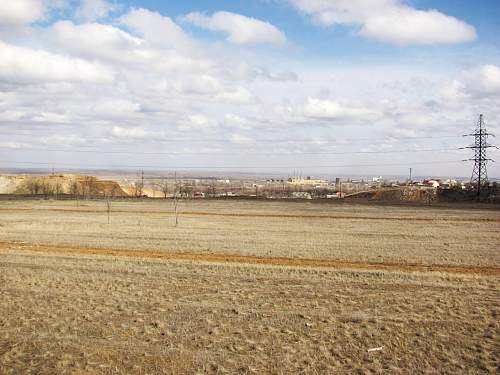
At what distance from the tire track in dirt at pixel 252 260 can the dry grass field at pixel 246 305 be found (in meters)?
0.05

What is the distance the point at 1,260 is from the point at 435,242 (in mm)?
20260

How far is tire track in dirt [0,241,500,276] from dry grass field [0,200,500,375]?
45mm

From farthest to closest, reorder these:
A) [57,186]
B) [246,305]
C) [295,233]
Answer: [57,186], [295,233], [246,305]

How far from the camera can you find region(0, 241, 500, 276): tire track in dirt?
17.7m

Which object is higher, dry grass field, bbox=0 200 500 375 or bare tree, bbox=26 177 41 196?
bare tree, bbox=26 177 41 196

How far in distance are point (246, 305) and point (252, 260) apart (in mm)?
6777

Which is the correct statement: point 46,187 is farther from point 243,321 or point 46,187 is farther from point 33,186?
point 243,321

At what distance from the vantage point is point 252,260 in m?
19.2

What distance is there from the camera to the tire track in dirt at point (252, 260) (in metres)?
17.7

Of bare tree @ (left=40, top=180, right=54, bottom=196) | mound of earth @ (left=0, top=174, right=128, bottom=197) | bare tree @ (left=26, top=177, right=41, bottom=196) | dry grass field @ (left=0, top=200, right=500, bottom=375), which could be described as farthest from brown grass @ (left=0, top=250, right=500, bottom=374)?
bare tree @ (left=26, top=177, right=41, bottom=196)

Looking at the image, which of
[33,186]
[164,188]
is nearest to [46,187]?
Result: [33,186]

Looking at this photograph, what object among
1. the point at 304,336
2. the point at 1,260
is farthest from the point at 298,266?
Answer: the point at 1,260

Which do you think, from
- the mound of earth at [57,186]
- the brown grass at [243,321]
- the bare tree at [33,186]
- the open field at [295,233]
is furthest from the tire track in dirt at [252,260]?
the bare tree at [33,186]

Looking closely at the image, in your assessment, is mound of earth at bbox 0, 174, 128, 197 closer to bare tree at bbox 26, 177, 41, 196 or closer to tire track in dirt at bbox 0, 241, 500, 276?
bare tree at bbox 26, 177, 41, 196
